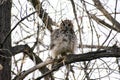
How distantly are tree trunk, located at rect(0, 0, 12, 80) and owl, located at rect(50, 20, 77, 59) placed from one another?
80 centimetres

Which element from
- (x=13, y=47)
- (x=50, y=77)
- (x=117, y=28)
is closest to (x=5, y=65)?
(x=13, y=47)

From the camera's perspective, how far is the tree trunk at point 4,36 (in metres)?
4.49

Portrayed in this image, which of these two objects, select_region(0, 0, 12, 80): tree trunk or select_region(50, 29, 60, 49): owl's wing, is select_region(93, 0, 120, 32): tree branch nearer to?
select_region(50, 29, 60, 49): owl's wing

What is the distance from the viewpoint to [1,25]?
471cm

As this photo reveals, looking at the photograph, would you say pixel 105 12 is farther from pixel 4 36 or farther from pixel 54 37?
pixel 4 36

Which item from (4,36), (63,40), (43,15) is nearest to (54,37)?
(63,40)

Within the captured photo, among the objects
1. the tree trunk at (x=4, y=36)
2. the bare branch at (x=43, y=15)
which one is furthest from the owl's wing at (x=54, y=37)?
the tree trunk at (x=4, y=36)

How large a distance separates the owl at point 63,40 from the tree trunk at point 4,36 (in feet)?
2.61

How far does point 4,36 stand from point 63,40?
0.93 meters

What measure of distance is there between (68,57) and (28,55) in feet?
1.96

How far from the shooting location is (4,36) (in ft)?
15.2

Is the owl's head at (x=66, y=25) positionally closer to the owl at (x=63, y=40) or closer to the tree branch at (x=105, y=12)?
the owl at (x=63, y=40)

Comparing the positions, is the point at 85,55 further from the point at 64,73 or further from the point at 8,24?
the point at 8,24

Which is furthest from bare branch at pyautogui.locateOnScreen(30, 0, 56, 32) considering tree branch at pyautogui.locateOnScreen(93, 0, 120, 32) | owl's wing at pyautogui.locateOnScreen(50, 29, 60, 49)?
tree branch at pyautogui.locateOnScreen(93, 0, 120, 32)
